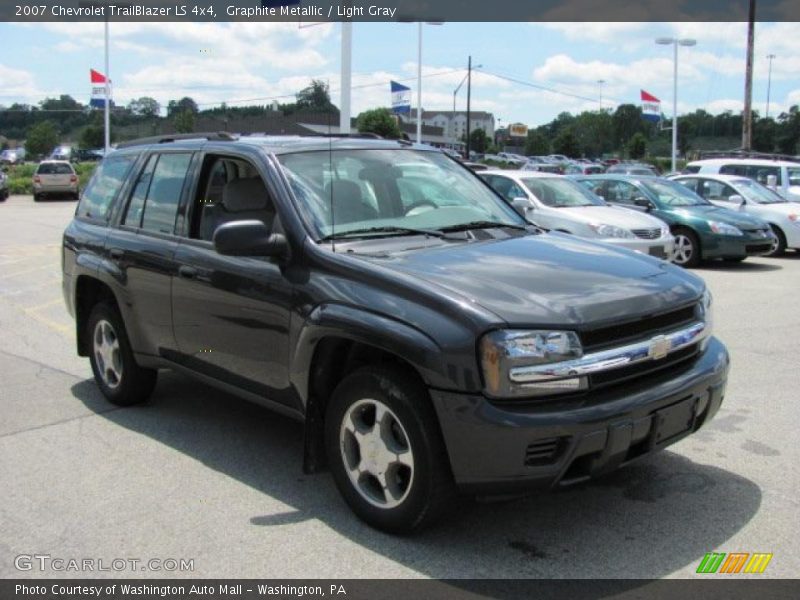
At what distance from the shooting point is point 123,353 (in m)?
5.57

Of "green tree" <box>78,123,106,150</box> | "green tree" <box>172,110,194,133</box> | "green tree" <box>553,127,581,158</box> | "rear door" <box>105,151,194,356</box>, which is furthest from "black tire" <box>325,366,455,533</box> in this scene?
"green tree" <box>553,127,581,158</box>

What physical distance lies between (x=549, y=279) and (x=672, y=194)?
37.9 feet

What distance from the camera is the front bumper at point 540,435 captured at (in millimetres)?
3180

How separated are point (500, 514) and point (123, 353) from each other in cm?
301

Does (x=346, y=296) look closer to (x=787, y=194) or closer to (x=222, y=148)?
(x=222, y=148)

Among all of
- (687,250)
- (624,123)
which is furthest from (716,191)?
(624,123)

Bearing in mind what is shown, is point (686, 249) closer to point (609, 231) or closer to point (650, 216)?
point (650, 216)

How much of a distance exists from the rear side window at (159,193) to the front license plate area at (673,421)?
315 cm

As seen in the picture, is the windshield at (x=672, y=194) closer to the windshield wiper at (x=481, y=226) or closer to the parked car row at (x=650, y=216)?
the parked car row at (x=650, y=216)

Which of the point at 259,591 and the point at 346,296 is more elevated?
the point at 346,296

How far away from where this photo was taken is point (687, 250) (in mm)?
13430

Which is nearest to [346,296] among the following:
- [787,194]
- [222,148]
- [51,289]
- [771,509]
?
[222,148]

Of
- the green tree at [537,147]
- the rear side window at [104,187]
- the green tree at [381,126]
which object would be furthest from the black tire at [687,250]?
the green tree at [537,147]

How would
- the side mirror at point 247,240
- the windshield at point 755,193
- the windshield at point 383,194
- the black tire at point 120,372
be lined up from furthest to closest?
the windshield at point 755,193 → the black tire at point 120,372 → the windshield at point 383,194 → the side mirror at point 247,240
